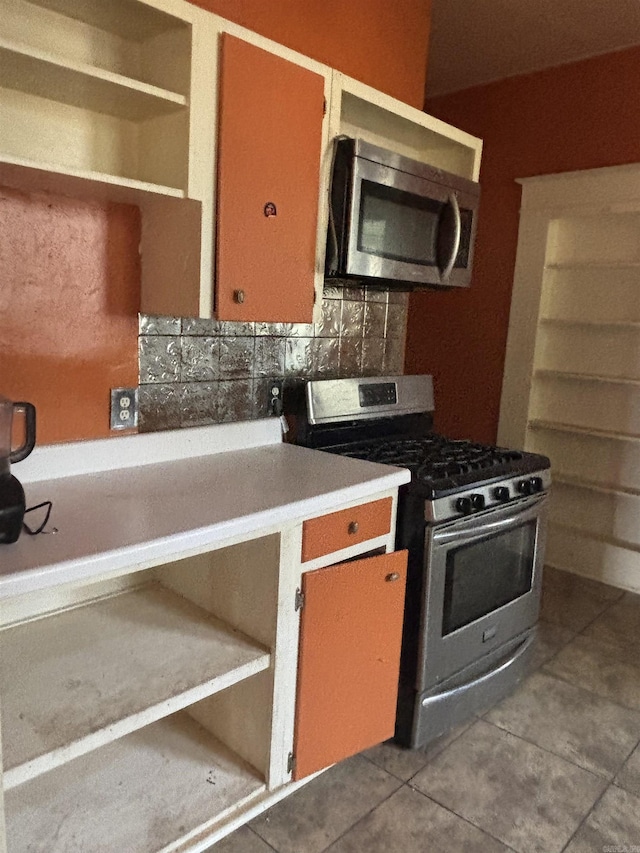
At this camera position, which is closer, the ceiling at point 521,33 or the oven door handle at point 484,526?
the oven door handle at point 484,526

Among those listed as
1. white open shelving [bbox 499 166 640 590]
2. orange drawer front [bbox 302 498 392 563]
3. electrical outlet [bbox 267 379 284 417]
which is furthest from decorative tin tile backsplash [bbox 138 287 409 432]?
white open shelving [bbox 499 166 640 590]

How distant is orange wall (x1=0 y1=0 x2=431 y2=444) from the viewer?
63.3 inches

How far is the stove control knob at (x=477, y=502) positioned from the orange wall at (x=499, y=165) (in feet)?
5.76

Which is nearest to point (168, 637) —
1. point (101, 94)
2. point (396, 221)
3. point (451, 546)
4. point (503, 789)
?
point (451, 546)

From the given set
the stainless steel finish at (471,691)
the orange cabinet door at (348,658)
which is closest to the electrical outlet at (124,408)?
the orange cabinet door at (348,658)

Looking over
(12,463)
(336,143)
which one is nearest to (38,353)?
(12,463)

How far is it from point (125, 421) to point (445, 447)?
116cm

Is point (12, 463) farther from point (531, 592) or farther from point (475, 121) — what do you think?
point (475, 121)

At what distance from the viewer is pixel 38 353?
5.47 ft

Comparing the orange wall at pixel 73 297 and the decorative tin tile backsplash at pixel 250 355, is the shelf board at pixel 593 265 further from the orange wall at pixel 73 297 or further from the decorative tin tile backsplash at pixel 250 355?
the orange wall at pixel 73 297

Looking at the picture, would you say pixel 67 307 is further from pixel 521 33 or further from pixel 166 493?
pixel 521 33

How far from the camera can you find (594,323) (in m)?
3.26

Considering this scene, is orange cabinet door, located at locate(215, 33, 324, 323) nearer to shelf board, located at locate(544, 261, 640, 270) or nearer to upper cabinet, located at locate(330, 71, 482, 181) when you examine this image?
upper cabinet, located at locate(330, 71, 482, 181)

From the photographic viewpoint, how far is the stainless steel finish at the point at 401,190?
196 centimetres
